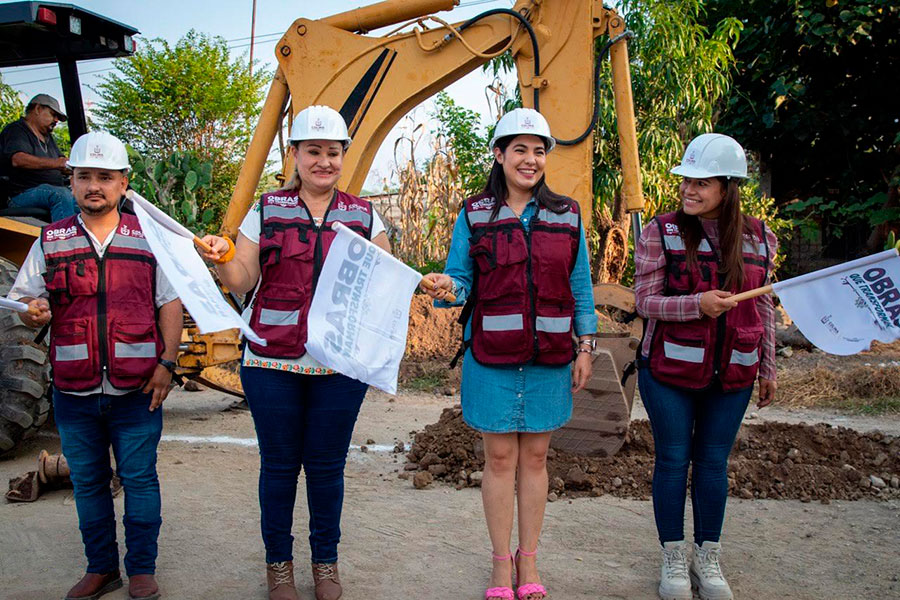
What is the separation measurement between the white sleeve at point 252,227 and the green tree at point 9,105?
61.8ft

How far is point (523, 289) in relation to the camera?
342 cm

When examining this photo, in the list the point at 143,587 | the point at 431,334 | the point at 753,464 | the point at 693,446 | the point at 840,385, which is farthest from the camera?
the point at 431,334

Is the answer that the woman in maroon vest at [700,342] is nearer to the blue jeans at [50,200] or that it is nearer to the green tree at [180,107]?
the blue jeans at [50,200]

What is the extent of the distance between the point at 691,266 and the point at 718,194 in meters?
0.34

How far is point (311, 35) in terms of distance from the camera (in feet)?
20.3

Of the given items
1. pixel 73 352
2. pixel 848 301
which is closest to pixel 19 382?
pixel 73 352

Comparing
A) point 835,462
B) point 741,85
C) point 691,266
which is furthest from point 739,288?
point 741,85

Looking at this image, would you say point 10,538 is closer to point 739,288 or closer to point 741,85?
point 739,288

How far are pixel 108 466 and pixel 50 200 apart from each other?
3.50 m

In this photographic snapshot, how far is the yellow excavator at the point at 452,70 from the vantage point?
604cm

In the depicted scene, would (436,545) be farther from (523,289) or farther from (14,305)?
(14,305)

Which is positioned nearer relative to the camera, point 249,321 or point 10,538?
point 249,321

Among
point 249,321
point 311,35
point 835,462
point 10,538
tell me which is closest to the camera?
point 249,321

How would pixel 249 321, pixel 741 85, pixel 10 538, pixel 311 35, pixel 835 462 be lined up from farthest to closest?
pixel 741 85 → pixel 311 35 → pixel 835 462 → pixel 10 538 → pixel 249 321
